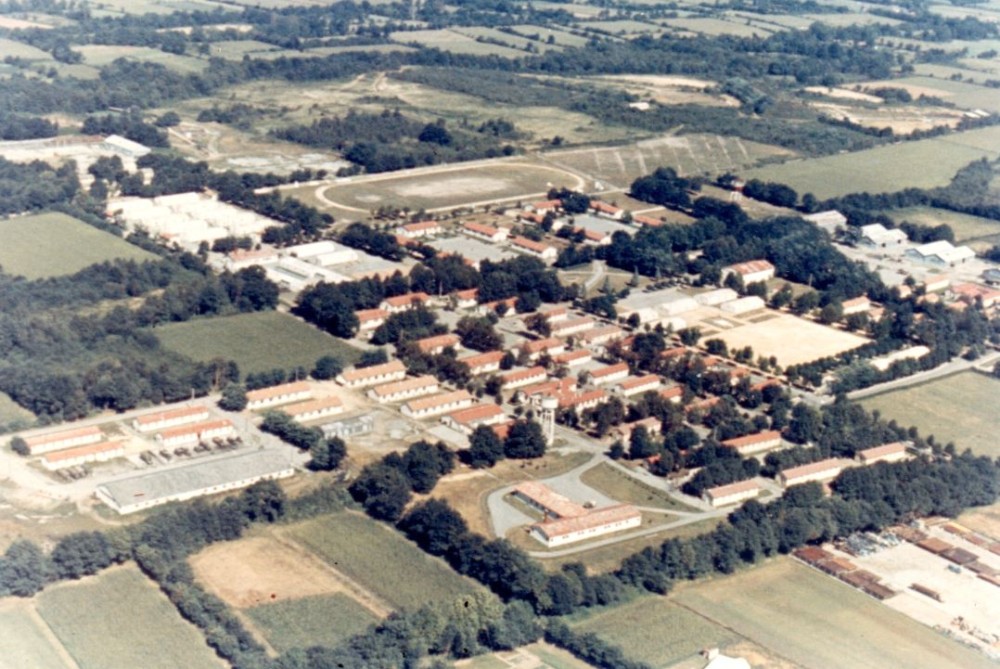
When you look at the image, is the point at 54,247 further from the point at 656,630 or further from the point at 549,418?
the point at 656,630

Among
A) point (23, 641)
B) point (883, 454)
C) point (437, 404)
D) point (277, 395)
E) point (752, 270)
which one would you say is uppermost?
point (752, 270)

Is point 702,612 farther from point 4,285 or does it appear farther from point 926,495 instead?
point 4,285

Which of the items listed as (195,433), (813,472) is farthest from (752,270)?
(195,433)

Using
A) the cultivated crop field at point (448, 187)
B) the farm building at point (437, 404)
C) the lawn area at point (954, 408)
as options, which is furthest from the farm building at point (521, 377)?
the cultivated crop field at point (448, 187)

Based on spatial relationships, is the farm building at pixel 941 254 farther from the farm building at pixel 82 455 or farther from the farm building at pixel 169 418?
the farm building at pixel 82 455

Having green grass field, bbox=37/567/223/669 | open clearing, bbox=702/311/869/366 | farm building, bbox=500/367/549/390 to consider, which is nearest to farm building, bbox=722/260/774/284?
open clearing, bbox=702/311/869/366
